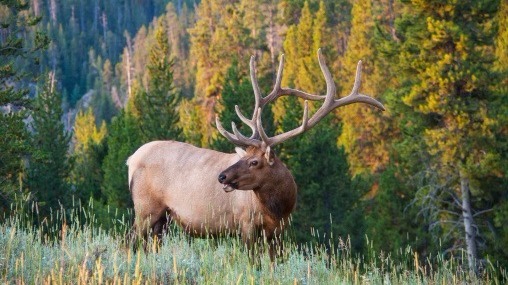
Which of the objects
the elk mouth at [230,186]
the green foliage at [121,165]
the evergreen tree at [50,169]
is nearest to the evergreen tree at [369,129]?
the green foliage at [121,165]

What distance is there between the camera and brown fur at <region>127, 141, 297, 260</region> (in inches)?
335

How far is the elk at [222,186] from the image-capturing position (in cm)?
849

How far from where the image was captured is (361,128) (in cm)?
3816

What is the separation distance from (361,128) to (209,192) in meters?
29.8

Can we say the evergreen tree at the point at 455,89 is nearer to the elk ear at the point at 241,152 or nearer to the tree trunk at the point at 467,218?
the tree trunk at the point at 467,218

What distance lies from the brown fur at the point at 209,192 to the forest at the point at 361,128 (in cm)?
83

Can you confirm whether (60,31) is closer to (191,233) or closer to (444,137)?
(444,137)

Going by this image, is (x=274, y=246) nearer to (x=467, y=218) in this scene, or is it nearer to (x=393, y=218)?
(x=467, y=218)

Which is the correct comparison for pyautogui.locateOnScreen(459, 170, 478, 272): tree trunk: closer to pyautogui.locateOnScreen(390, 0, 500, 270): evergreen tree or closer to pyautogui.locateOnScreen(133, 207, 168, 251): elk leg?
pyautogui.locateOnScreen(390, 0, 500, 270): evergreen tree

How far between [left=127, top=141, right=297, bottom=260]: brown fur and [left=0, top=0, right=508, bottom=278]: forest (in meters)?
0.83

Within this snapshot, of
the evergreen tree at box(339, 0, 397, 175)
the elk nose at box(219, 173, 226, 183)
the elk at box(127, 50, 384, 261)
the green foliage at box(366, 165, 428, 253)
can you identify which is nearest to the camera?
the elk nose at box(219, 173, 226, 183)

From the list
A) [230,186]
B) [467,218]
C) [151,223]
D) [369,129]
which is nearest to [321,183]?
[467,218]

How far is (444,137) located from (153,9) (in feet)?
562

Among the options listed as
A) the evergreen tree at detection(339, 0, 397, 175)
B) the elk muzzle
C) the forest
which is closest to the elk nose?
the elk muzzle
